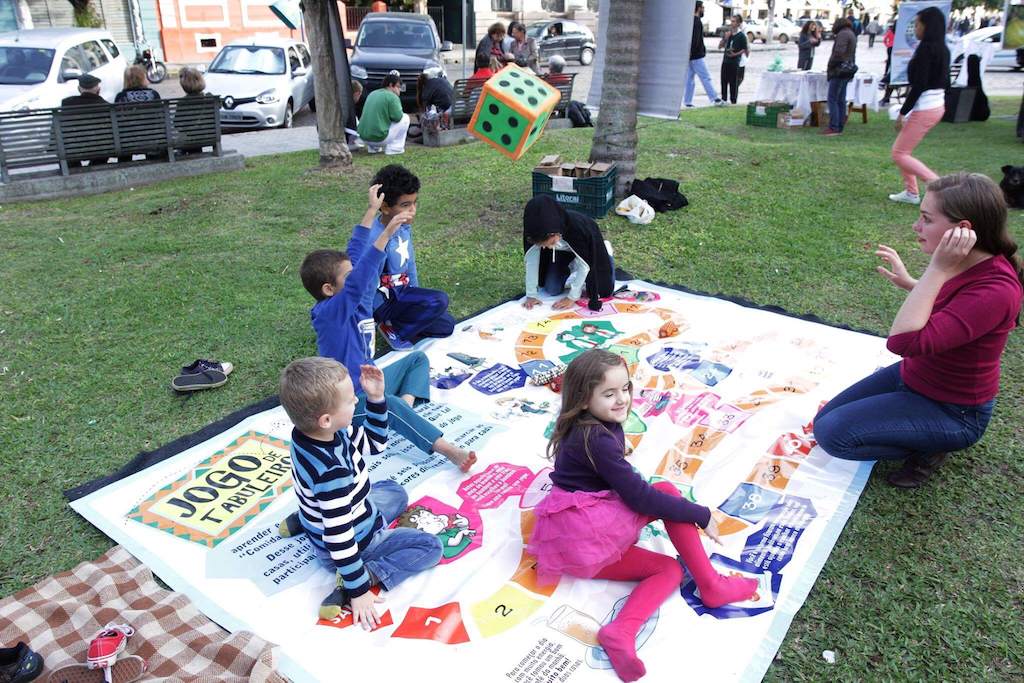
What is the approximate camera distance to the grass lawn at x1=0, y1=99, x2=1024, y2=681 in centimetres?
281

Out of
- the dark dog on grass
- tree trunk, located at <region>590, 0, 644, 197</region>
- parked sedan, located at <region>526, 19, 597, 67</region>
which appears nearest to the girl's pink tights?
tree trunk, located at <region>590, 0, 644, 197</region>

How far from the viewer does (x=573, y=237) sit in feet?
17.3

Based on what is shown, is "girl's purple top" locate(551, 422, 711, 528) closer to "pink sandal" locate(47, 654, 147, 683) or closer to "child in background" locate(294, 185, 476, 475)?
"child in background" locate(294, 185, 476, 475)

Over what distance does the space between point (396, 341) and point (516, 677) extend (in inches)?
108

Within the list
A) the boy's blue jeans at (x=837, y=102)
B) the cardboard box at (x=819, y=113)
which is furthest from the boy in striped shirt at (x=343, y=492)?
the cardboard box at (x=819, y=113)

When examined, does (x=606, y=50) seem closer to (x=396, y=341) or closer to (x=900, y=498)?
(x=396, y=341)

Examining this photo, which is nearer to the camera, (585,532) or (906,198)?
(585,532)

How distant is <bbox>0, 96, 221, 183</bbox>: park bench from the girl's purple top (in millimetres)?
8181

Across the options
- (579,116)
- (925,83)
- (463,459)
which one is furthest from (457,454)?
(579,116)

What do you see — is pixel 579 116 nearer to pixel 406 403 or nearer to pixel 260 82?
pixel 260 82

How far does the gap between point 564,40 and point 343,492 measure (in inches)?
1130

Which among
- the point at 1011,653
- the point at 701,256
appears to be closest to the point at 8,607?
the point at 1011,653

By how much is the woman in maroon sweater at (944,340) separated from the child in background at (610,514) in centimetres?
110

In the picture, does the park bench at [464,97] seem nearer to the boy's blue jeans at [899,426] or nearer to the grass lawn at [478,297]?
the grass lawn at [478,297]
